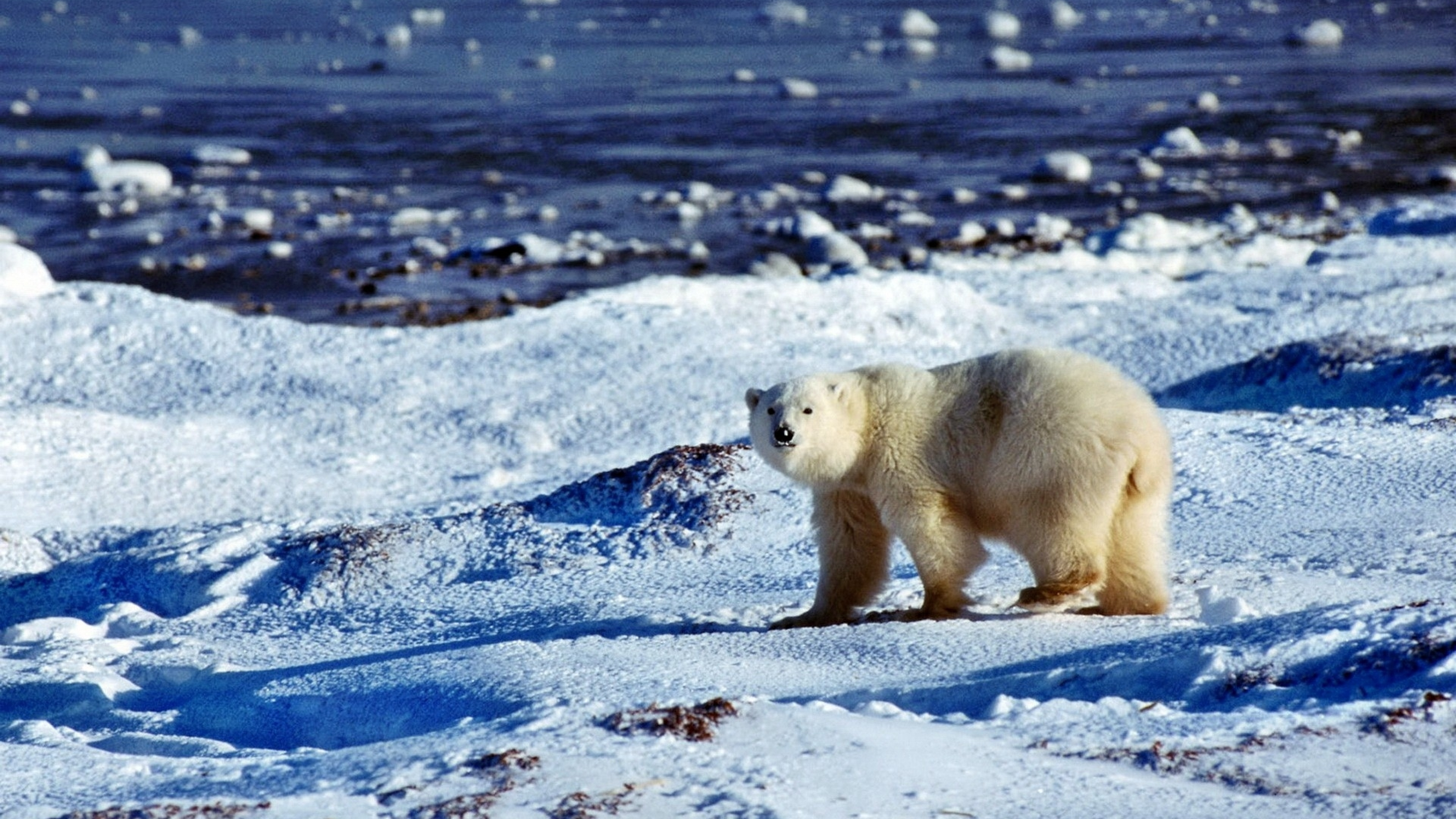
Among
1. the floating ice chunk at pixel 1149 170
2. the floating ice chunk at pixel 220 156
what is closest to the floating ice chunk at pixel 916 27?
the floating ice chunk at pixel 1149 170

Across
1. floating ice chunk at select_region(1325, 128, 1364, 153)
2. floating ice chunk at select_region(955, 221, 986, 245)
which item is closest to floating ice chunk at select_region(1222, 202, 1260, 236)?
floating ice chunk at select_region(955, 221, 986, 245)

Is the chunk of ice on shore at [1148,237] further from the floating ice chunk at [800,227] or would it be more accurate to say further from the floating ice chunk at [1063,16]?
the floating ice chunk at [1063,16]

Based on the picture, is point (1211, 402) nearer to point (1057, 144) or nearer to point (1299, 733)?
point (1299, 733)

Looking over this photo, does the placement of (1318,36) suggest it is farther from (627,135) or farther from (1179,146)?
(627,135)

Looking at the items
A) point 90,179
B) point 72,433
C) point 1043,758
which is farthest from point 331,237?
point 1043,758

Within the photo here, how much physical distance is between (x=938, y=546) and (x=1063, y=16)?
84.1 feet

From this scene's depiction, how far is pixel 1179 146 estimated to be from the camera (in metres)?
15.2

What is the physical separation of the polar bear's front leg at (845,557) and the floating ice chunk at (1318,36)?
68.8 ft

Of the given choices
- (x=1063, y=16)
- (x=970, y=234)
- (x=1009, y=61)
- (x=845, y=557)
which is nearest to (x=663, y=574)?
(x=845, y=557)

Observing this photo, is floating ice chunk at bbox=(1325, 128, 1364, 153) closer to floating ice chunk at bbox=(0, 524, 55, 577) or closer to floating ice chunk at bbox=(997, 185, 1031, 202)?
floating ice chunk at bbox=(997, 185, 1031, 202)

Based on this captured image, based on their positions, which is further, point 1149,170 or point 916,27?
point 916,27

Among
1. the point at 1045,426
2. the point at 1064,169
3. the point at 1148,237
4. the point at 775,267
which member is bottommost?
the point at 775,267

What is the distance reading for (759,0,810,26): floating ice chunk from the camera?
2794 cm

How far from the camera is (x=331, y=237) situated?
40.6 ft
